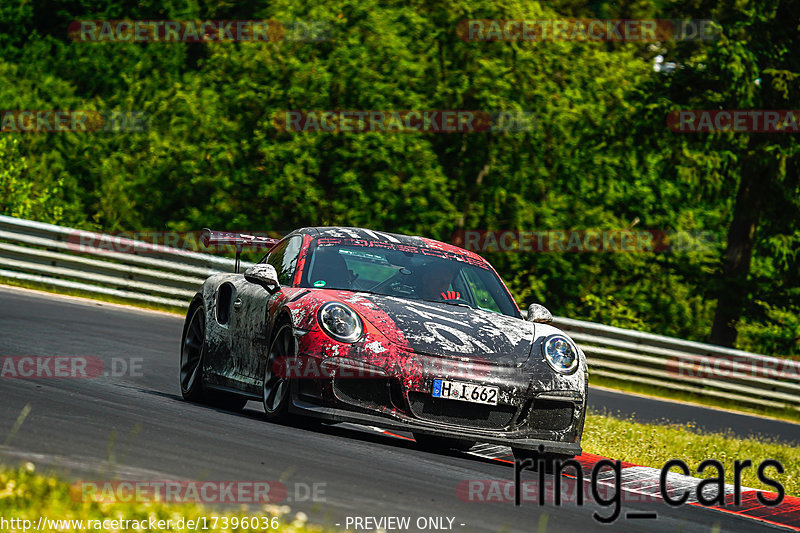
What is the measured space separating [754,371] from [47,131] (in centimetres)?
1953

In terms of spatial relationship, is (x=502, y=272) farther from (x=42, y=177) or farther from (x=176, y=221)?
(x=42, y=177)

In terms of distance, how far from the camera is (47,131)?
103 feet

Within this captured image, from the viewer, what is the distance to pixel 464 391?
24.8 feet

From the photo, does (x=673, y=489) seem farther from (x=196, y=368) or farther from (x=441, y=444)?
(x=196, y=368)

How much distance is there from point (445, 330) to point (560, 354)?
83 cm

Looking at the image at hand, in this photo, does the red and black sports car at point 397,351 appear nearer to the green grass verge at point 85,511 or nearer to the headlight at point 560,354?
the headlight at point 560,354

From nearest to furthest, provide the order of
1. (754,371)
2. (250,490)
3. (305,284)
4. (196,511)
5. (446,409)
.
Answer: (196,511)
(250,490)
(446,409)
(305,284)
(754,371)

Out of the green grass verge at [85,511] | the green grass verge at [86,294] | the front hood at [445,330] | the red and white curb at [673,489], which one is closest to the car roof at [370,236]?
the front hood at [445,330]

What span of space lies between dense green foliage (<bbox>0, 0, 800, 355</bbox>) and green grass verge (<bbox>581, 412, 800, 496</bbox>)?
38.1 feet

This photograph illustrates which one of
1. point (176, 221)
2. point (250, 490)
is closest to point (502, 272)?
point (176, 221)

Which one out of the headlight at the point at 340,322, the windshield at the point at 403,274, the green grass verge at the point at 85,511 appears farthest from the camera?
the windshield at the point at 403,274

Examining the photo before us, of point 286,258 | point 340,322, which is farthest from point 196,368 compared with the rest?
point 340,322

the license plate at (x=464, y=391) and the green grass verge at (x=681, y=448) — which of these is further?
the green grass verge at (x=681, y=448)

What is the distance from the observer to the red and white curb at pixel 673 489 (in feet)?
24.6
